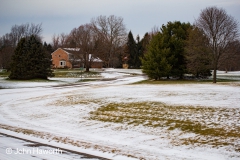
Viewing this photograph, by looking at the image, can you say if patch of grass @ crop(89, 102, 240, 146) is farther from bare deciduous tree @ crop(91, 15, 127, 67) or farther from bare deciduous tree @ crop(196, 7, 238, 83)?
bare deciduous tree @ crop(91, 15, 127, 67)

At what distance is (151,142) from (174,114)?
4.47 metres

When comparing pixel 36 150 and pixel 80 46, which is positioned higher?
pixel 80 46

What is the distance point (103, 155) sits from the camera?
8.01 m

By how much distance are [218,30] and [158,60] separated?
1142 centimetres

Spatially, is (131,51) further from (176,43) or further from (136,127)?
(136,127)

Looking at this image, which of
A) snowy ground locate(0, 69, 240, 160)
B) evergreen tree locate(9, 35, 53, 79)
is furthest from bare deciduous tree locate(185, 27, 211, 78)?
evergreen tree locate(9, 35, 53, 79)

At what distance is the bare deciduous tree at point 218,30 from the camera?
3509cm

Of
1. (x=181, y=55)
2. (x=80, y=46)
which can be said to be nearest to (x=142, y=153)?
(x=181, y=55)

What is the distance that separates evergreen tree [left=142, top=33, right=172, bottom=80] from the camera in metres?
42.6

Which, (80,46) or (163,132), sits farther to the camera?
(80,46)

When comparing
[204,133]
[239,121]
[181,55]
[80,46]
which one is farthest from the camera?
Result: [80,46]

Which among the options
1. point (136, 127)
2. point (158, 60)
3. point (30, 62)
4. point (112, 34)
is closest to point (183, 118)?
point (136, 127)

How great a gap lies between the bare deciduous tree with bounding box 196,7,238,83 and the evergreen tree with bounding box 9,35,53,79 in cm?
2971

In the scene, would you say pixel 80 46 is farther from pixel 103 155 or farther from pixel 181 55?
pixel 103 155
